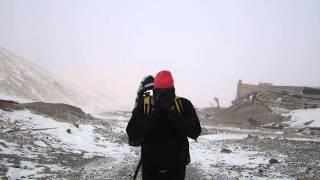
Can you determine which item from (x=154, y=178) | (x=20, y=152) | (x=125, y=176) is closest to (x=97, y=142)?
(x=20, y=152)

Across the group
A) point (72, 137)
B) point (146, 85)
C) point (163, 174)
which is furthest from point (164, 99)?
point (72, 137)

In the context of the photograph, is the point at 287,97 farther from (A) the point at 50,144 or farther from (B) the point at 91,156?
(A) the point at 50,144

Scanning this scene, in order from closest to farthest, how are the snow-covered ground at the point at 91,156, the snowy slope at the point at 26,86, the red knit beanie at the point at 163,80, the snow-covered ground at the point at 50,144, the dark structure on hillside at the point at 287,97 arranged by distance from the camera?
1. the red knit beanie at the point at 163,80
2. the snow-covered ground at the point at 50,144
3. the snow-covered ground at the point at 91,156
4. the dark structure on hillside at the point at 287,97
5. the snowy slope at the point at 26,86

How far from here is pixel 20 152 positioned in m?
11.1

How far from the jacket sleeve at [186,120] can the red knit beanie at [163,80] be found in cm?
26

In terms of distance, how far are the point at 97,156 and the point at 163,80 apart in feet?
31.3

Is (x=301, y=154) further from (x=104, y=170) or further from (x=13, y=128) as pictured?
(x=13, y=128)

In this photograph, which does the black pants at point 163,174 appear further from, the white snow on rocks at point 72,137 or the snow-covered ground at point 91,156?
the white snow on rocks at point 72,137

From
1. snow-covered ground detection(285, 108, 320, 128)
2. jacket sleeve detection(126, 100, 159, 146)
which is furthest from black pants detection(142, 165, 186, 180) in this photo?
snow-covered ground detection(285, 108, 320, 128)

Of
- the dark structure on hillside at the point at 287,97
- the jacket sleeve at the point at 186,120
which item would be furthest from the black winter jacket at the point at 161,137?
the dark structure on hillside at the point at 287,97

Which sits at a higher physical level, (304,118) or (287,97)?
(287,97)

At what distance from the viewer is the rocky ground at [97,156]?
9.95 m

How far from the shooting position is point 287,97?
4003cm

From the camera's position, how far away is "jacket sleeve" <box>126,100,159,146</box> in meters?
3.88
